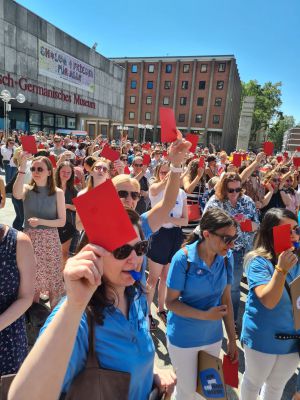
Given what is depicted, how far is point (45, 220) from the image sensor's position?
3303mm

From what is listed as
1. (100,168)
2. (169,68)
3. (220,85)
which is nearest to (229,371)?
(100,168)

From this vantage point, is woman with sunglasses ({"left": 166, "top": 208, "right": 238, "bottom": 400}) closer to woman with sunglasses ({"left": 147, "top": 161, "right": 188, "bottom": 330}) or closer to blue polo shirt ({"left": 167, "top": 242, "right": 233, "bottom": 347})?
blue polo shirt ({"left": 167, "top": 242, "right": 233, "bottom": 347})

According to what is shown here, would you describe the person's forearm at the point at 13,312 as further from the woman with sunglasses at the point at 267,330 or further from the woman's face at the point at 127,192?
the woman with sunglasses at the point at 267,330

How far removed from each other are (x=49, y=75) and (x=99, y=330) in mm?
27120

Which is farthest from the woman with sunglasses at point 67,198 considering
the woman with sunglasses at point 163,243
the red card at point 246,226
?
the red card at point 246,226

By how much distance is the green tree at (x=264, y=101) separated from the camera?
5654 cm

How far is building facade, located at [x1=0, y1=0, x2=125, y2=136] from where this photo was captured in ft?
68.0

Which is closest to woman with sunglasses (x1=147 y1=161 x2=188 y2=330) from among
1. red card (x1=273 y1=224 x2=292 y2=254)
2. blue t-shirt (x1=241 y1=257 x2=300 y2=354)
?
blue t-shirt (x1=241 y1=257 x2=300 y2=354)

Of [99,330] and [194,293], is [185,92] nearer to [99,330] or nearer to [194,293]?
[194,293]

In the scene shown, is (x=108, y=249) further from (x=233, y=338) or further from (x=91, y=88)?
(x=91, y=88)

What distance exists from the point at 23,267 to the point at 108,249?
1.09 m

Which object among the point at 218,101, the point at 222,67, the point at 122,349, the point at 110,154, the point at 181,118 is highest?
the point at 222,67

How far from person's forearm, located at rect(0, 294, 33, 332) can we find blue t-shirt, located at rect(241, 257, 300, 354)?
152 centimetres

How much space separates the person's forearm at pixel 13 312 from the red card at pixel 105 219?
1092mm
